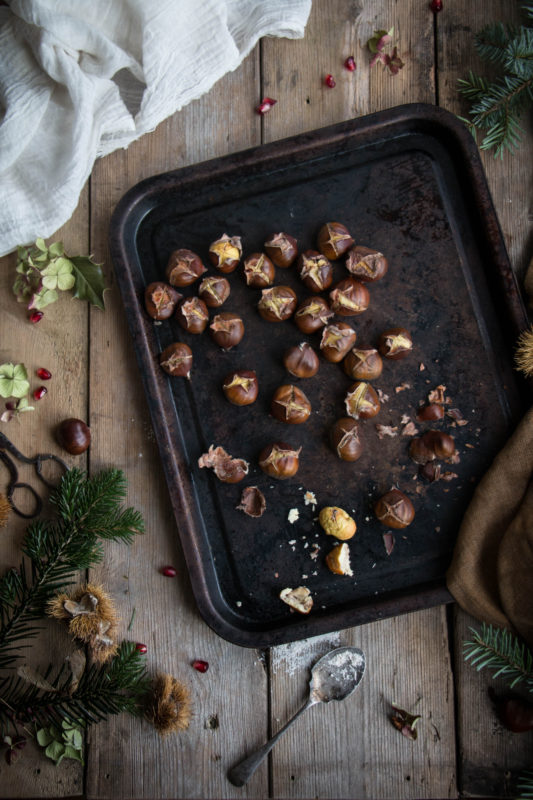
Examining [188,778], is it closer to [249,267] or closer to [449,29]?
[249,267]

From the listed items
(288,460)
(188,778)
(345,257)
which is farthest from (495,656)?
(345,257)

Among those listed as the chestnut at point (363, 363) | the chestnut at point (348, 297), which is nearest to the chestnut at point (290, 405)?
the chestnut at point (363, 363)

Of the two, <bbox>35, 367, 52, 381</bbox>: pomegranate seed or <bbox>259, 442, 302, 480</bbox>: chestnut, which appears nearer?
<bbox>259, 442, 302, 480</bbox>: chestnut

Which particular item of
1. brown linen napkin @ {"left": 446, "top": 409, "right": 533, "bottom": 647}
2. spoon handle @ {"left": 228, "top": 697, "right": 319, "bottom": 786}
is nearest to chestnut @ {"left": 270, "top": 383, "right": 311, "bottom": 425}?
brown linen napkin @ {"left": 446, "top": 409, "right": 533, "bottom": 647}

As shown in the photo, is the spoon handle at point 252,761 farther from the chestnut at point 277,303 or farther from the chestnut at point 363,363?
the chestnut at point 277,303

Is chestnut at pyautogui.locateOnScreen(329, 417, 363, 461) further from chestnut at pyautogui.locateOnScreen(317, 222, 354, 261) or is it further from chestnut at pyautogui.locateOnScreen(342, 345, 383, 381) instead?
chestnut at pyautogui.locateOnScreen(317, 222, 354, 261)
